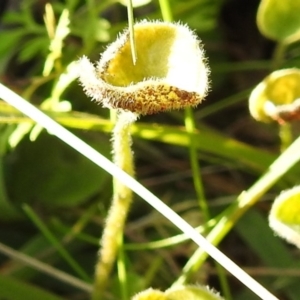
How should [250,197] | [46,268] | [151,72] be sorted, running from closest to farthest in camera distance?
[151,72], [250,197], [46,268]

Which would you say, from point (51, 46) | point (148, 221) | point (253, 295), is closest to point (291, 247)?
point (253, 295)

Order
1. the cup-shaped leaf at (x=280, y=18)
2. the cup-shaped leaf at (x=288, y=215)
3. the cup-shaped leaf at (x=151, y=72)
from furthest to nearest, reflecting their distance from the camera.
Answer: the cup-shaped leaf at (x=280, y=18) → the cup-shaped leaf at (x=288, y=215) → the cup-shaped leaf at (x=151, y=72)

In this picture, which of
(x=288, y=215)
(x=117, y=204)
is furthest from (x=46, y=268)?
(x=288, y=215)

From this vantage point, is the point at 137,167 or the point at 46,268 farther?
the point at 137,167

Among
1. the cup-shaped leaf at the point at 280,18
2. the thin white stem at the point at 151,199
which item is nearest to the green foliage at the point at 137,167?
the cup-shaped leaf at the point at 280,18

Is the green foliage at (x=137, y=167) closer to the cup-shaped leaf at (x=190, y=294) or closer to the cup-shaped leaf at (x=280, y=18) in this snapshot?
the cup-shaped leaf at (x=280, y=18)

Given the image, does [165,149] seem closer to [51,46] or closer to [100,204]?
[100,204]

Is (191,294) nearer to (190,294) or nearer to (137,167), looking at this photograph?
(190,294)
